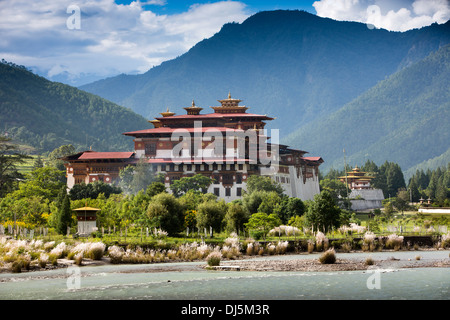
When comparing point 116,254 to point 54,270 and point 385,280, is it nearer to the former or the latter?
point 54,270

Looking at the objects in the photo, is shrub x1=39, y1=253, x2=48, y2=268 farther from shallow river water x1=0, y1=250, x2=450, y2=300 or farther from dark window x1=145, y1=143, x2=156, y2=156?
dark window x1=145, y1=143, x2=156, y2=156

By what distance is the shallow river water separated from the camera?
28203mm

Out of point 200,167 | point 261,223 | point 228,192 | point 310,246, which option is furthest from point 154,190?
point 310,246

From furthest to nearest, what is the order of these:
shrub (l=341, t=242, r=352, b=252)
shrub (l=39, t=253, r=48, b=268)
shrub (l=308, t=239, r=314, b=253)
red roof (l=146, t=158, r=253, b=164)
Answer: red roof (l=146, t=158, r=253, b=164)
shrub (l=341, t=242, r=352, b=252)
shrub (l=308, t=239, r=314, b=253)
shrub (l=39, t=253, r=48, b=268)

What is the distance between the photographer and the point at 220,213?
54.7 meters

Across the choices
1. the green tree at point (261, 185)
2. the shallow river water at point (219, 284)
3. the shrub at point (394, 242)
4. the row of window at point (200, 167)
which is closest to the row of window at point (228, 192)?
the row of window at point (200, 167)

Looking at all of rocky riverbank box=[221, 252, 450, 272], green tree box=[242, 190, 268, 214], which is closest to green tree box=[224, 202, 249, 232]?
green tree box=[242, 190, 268, 214]

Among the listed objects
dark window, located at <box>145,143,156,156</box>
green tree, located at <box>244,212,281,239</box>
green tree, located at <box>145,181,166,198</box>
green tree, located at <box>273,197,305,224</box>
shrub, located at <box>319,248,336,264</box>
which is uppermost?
dark window, located at <box>145,143,156,156</box>

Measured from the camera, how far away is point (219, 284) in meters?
31.5

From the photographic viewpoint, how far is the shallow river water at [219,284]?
1110 inches

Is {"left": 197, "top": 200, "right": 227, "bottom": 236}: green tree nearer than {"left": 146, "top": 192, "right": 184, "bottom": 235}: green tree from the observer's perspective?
No

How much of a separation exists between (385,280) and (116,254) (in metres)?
16.4
